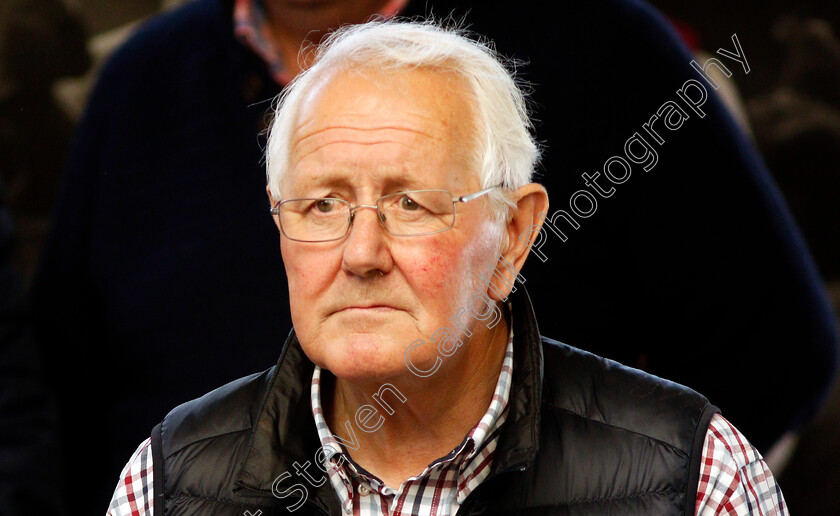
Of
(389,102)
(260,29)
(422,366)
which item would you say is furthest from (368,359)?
(260,29)

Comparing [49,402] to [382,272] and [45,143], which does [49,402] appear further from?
[382,272]

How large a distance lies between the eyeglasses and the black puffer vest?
27 cm

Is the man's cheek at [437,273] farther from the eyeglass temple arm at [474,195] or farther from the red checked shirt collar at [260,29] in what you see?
the red checked shirt collar at [260,29]

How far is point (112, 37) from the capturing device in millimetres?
2391

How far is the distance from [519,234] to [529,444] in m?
0.42

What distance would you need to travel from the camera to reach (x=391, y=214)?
171 centimetres

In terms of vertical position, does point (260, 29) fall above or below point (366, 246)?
above

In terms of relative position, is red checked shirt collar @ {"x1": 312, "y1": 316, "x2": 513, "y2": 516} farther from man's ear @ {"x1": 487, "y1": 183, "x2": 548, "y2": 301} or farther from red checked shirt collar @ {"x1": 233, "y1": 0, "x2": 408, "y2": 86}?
red checked shirt collar @ {"x1": 233, "y1": 0, "x2": 408, "y2": 86}

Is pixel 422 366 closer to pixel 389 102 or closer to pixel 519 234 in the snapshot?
pixel 519 234

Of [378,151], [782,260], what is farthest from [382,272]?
[782,260]

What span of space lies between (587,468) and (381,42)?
886 mm

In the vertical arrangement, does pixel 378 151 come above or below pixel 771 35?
below

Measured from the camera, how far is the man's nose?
168 centimetres

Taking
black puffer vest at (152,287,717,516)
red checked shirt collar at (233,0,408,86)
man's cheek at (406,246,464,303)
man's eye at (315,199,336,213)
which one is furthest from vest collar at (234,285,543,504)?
red checked shirt collar at (233,0,408,86)
